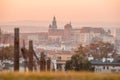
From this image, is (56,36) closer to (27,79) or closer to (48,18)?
(48,18)

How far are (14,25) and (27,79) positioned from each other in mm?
2661

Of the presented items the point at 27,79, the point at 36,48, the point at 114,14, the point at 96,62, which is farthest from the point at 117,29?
the point at 27,79

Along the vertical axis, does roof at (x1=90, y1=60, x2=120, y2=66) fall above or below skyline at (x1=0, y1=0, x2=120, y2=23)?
below

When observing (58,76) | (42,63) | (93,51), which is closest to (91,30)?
(93,51)

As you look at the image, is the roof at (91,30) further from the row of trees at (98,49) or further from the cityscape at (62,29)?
the row of trees at (98,49)

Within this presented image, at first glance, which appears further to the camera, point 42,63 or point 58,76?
point 42,63

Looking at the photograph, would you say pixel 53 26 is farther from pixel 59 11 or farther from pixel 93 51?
pixel 93 51

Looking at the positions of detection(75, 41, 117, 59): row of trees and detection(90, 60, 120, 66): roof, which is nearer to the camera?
detection(90, 60, 120, 66): roof

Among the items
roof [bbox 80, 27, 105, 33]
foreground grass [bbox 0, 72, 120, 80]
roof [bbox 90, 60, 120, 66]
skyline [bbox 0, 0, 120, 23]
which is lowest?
roof [bbox 90, 60, 120, 66]

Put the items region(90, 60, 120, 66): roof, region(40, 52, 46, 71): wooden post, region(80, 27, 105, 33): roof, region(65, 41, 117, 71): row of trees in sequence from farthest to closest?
1. region(80, 27, 105, 33): roof
2. region(65, 41, 117, 71): row of trees
3. region(90, 60, 120, 66): roof
4. region(40, 52, 46, 71): wooden post

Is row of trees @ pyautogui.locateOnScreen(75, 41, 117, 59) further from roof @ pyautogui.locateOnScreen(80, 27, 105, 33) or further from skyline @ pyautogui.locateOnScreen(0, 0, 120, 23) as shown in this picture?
skyline @ pyautogui.locateOnScreen(0, 0, 120, 23)

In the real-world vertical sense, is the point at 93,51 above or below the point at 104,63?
above

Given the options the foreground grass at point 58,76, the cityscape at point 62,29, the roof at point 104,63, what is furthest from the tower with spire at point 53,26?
the foreground grass at point 58,76

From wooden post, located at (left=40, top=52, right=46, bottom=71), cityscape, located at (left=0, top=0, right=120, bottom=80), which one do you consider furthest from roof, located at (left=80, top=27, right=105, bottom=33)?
wooden post, located at (left=40, top=52, right=46, bottom=71)
